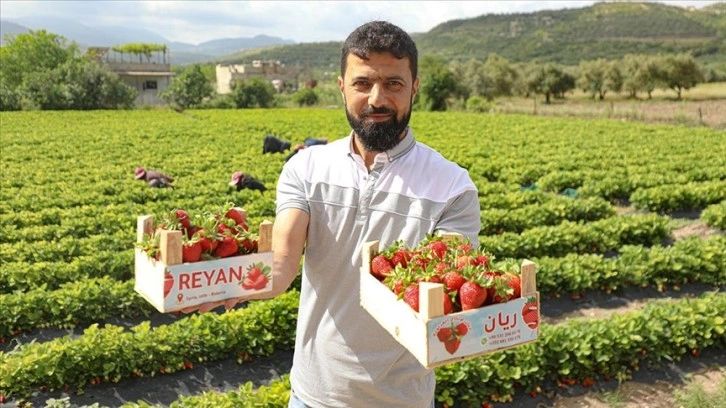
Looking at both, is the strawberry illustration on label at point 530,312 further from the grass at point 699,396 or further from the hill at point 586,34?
the hill at point 586,34

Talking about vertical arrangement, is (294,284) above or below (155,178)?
below

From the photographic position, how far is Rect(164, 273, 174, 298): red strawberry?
250 cm

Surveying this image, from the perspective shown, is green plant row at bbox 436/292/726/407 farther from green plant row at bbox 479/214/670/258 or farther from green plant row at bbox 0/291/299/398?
green plant row at bbox 479/214/670/258

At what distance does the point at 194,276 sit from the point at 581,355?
474cm

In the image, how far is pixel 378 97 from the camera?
2527mm

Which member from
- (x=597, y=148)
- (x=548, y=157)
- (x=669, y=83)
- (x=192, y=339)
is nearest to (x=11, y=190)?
(x=192, y=339)

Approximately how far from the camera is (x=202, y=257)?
8.71 feet

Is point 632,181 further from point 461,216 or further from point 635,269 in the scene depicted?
point 461,216

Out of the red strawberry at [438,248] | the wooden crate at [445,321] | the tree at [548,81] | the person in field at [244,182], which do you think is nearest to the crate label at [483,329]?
the wooden crate at [445,321]

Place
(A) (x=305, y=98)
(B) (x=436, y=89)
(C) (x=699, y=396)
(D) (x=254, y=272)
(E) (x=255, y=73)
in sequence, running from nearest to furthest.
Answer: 1. (D) (x=254, y=272)
2. (C) (x=699, y=396)
3. (B) (x=436, y=89)
4. (A) (x=305, y=98)
5. (E) (x=255, y=73)

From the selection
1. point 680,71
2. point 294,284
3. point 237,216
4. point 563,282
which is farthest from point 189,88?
point 237,216

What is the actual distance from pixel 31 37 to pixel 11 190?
6762cm

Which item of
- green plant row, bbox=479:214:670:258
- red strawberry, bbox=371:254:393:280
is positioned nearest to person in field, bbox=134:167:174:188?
green plant row, bbox=479:214:670:258

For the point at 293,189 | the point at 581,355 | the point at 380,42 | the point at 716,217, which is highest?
the point at 380,42
